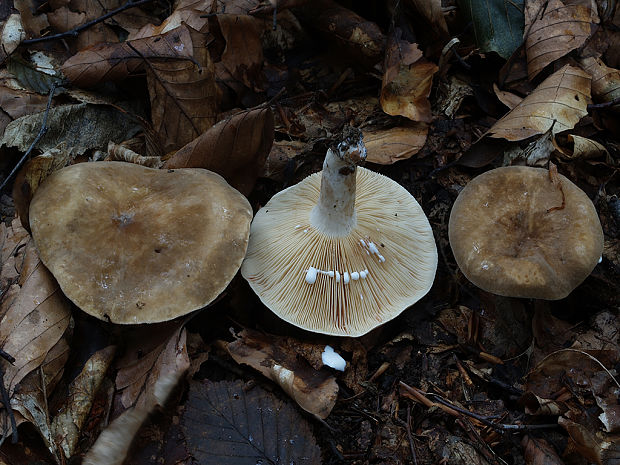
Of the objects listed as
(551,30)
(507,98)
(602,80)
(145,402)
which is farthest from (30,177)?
(602,80)

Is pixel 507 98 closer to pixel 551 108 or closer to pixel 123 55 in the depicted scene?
pixel 551 108

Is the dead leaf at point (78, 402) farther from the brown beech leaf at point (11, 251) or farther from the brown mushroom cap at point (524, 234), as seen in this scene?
the brown mushroom cap at point (524, 234)

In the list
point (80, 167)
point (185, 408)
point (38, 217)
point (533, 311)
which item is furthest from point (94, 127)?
point (533, 311)

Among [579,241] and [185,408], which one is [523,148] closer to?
[579,241]

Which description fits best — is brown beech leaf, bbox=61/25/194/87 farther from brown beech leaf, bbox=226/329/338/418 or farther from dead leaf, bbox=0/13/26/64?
brown beech leaf, bbox=226/329/338/418

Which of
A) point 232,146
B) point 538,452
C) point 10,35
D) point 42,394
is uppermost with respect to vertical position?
point 10,35
